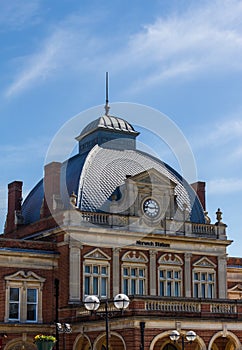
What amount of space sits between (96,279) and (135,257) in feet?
10.1

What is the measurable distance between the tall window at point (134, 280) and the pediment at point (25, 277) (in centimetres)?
533

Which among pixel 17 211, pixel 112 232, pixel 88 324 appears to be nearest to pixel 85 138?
pixel 17 211

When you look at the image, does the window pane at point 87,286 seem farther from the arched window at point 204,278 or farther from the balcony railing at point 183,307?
the arched window at point 204,278

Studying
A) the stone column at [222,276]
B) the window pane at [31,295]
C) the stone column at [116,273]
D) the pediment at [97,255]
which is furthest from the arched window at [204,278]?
the window pane at [31,295]

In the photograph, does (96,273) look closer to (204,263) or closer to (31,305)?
(31,305)

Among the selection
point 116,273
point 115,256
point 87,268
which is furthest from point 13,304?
point 115,256

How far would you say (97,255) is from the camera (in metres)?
45.9

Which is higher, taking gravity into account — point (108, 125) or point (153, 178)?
point (108, 125)

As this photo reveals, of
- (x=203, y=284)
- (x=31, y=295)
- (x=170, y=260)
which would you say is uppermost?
(x=170, y=260)

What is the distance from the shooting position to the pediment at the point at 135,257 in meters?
46.8

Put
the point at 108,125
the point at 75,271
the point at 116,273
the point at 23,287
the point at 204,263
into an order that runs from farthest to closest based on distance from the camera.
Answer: the point at 108,125 → the point at 204,263 → the point at 116,273 → the point at 75,271 → the point at 23,287

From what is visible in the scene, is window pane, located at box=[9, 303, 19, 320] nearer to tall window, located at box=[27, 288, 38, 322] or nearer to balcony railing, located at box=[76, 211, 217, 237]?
tall window, located at box=[27, 288, 38, 322]

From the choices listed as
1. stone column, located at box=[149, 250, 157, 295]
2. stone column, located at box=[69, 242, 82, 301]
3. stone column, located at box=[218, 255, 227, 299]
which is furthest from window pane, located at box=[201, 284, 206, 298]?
stone column, located at box=[69, 242, 82, 301]

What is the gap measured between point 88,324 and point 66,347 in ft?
10.2
